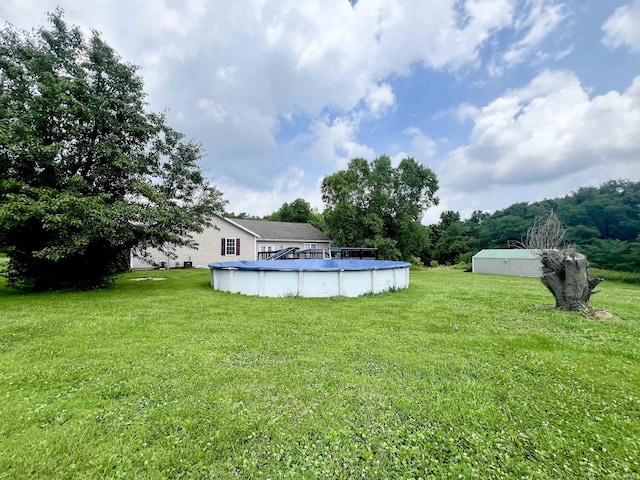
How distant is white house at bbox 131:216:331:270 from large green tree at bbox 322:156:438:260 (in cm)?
398

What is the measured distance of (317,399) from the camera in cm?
290

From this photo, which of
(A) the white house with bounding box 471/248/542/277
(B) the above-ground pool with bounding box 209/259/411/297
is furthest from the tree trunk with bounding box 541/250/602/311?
(A) the white house with bounding box 471/248/542/277

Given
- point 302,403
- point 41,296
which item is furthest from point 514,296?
point 41,296

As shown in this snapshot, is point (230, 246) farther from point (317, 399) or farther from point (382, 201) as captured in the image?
point (317, 399)

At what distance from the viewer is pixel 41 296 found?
8688mm

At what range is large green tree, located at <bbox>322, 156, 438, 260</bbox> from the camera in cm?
2384

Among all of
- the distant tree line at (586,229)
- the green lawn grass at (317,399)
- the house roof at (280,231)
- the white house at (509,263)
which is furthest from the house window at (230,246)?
the white house at (509,263)

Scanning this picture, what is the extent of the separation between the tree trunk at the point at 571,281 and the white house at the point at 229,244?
18.1 meters

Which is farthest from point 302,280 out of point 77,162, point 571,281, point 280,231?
point 280,231

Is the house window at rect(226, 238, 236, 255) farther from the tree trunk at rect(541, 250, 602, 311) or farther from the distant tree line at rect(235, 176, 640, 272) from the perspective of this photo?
the tree trunk at rect(541, 250, 602, 311)

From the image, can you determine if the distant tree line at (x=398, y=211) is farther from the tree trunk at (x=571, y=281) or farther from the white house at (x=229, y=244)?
the tree trunk at (x=571, y=281)

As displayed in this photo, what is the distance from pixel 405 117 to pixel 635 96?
9.51 m

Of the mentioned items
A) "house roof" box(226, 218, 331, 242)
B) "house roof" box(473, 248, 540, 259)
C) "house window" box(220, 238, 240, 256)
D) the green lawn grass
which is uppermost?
"house roof" box(226, 218, 331, 242)

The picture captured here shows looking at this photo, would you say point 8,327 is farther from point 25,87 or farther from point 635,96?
point 635,96
